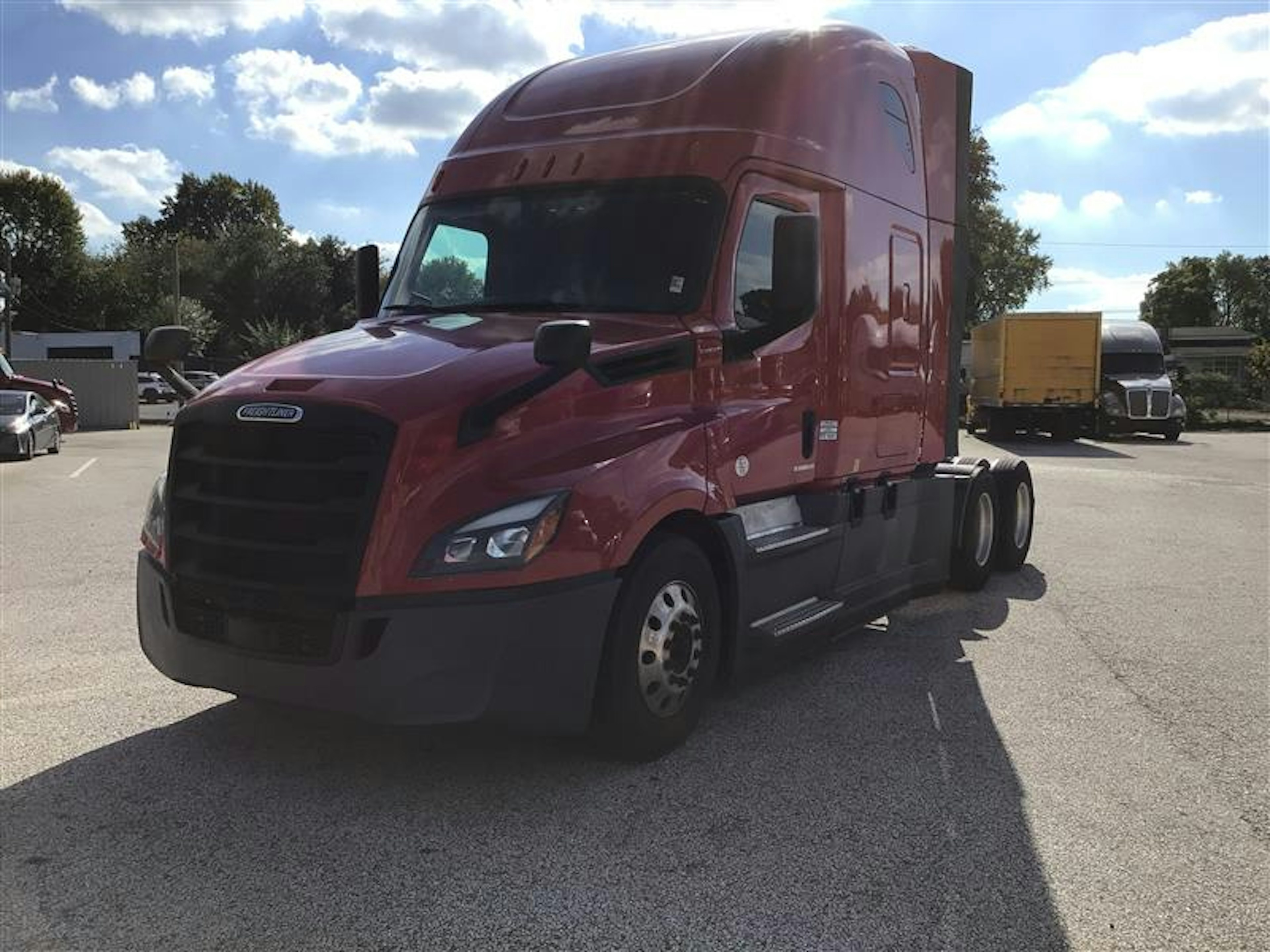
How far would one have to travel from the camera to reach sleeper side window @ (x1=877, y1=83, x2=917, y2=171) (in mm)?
6375

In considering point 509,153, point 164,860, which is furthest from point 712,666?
point 509,153

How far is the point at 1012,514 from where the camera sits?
880 cm

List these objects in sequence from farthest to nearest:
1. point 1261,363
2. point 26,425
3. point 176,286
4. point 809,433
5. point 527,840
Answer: point 176,286 < point 1261,363 < point 26,425 < point 809,433 < point 527,840

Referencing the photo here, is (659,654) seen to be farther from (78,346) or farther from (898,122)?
(78,346)

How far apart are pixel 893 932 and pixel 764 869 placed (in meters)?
0.51

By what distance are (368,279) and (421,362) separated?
8.12 ft

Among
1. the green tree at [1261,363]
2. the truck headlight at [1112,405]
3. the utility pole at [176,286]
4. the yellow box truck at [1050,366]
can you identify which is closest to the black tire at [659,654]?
the yellow box truck at [1050,366]

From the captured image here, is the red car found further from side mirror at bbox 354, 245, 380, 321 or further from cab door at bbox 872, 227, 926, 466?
cab door at bbox 872, 227, 926, 466

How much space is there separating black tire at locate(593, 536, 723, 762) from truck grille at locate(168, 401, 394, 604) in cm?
107

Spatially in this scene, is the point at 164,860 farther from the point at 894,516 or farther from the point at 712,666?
the point at 894,516

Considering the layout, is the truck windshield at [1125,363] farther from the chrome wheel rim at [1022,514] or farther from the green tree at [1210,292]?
the green tree at [1210,292]

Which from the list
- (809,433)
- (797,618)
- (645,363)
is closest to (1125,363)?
(809,433)

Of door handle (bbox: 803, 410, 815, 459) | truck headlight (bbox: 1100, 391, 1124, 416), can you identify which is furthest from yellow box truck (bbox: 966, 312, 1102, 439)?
door handle (bbox: 803, 410, 815, 459)

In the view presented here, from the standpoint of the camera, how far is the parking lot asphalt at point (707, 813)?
312 centimetres
